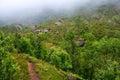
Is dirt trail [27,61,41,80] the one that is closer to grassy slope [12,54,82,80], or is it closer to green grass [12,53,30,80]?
grassy slope [12,54,82,80]

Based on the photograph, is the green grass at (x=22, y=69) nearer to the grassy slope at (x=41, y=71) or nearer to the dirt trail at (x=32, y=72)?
the grassy slope at (x=41, y=71)

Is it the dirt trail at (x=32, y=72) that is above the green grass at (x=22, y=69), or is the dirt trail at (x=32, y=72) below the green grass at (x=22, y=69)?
below

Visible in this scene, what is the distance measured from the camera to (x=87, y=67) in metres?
131

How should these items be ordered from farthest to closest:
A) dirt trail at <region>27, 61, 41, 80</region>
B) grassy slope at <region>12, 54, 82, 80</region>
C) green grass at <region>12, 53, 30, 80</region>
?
grassy slope at <region>12, 54, 82, 80</region>
dirt trail at <region>27, 61, 41, 80</region>
green grass at <region>12, 53, 30, 80</region>

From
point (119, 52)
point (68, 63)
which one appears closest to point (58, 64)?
point (68, 63)

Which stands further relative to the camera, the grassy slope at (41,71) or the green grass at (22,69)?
the grassy slope at (41,71)

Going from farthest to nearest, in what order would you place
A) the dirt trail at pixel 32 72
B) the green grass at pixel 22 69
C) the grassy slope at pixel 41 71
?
the grassy slope at pixel 41 71
the dirt trail at pixel 32 72
the green grass at pixel 22 69

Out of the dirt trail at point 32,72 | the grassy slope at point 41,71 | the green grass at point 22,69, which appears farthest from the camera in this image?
the grassy slope at point 41,71

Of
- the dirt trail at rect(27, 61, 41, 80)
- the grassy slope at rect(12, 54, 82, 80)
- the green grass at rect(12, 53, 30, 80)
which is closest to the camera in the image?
the green grass at rect(12, 53, 30, 80)

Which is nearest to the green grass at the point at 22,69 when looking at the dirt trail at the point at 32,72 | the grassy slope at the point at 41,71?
the grassy slope at the point at 41,71

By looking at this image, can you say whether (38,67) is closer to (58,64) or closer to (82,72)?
(58,64)

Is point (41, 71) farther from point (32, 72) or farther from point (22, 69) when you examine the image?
point (22, 69)

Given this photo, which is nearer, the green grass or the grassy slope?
the green grass

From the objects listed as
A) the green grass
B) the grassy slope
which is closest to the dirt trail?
the grassy slope
